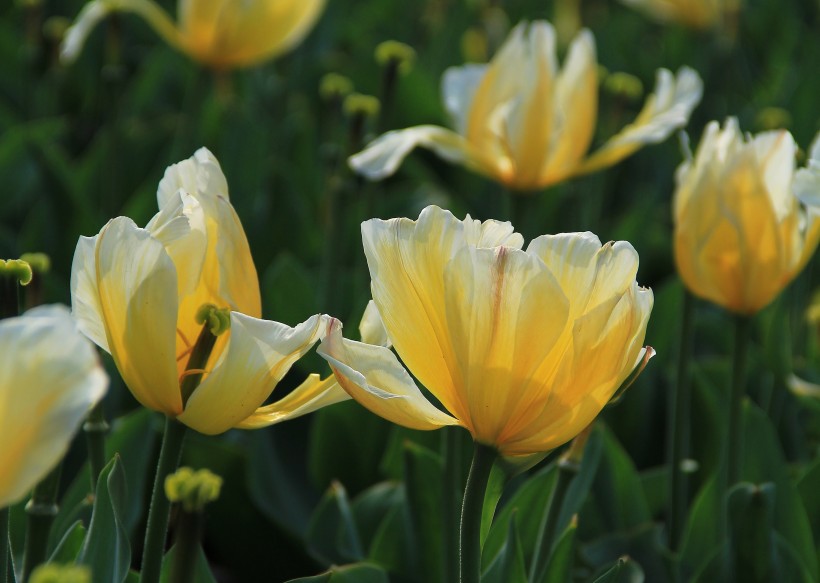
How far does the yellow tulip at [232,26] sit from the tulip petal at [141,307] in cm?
136

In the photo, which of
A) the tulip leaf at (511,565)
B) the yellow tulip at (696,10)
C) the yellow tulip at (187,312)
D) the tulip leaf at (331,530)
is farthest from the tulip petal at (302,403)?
the yellow tulip at (696,10)

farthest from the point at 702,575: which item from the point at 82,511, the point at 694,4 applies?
the point at 694,4

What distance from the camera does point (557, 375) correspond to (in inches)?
32.2

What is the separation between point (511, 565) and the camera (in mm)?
1038

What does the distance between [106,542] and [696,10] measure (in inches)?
103

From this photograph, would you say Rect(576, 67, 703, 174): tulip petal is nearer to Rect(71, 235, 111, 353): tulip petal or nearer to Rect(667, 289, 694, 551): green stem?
Rect(667, 289, 694, 551): green stem

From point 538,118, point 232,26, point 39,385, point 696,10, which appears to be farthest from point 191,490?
point 696,10

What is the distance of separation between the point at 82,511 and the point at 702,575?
599 mm

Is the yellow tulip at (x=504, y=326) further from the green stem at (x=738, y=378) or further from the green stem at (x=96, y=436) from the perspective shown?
the green stem at (x=738, y=378)

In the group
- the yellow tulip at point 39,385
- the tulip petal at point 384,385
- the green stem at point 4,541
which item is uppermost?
the yellow tulip at point 39,385

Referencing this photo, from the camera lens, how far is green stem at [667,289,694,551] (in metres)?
1.39

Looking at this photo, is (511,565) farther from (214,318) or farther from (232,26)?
(232,26)

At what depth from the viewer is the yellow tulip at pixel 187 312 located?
80 centimetres

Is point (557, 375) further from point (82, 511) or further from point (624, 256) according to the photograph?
point (82, 511)
